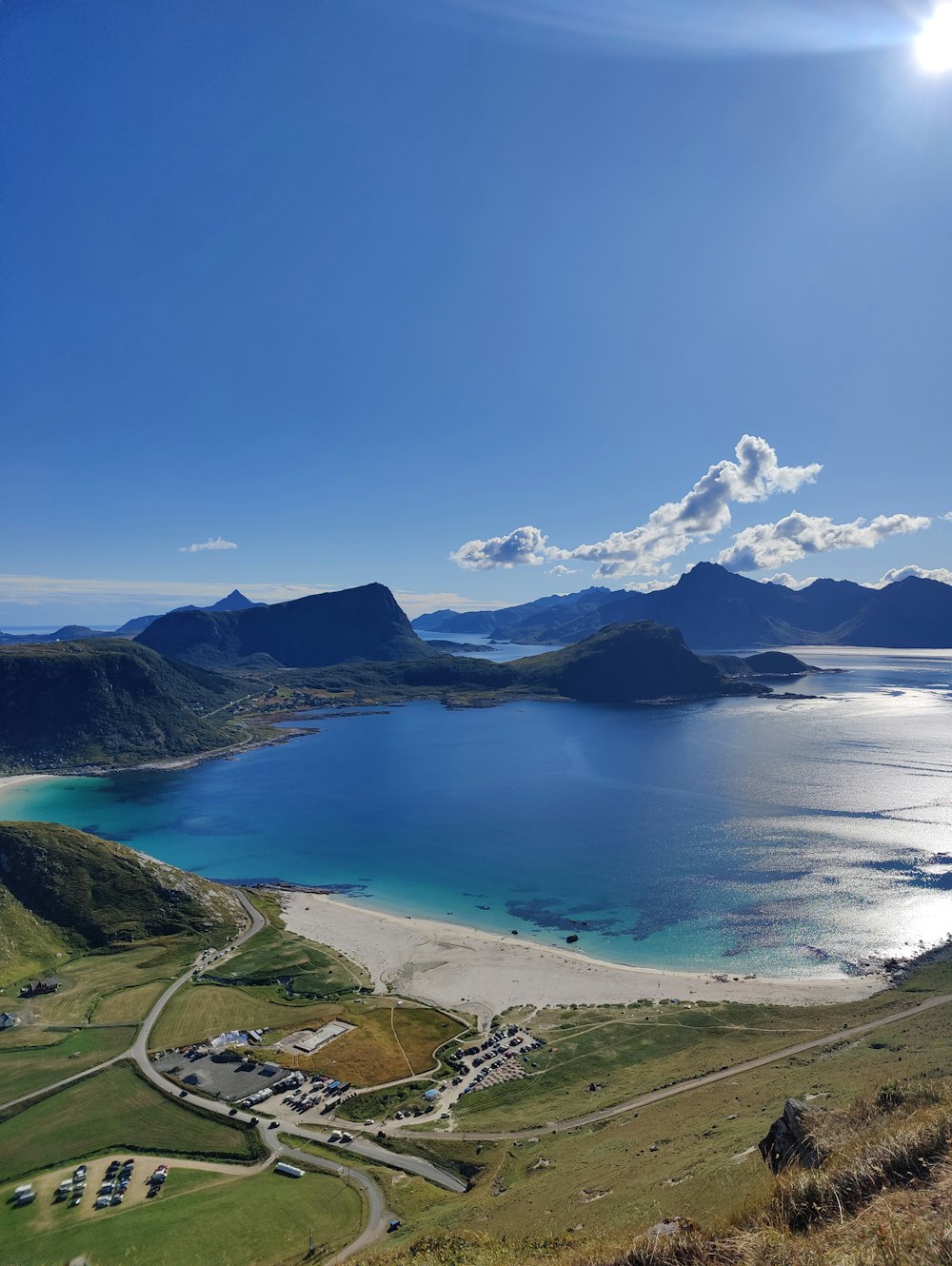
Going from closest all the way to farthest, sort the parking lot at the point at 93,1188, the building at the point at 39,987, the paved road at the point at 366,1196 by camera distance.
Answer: the paved road at the point at 366,1196 < the parking lot at the point at 93,1188 < the building at the point at 39,987

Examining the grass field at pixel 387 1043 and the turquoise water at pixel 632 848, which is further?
the turquoise water at pixel 632 848

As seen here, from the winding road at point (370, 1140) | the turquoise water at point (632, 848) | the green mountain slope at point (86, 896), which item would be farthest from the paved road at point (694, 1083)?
the green mountain slope at point (86, 896)

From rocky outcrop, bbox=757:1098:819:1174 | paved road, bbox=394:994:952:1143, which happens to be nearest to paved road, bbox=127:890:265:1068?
paved road, bbox=394:994:952:1143

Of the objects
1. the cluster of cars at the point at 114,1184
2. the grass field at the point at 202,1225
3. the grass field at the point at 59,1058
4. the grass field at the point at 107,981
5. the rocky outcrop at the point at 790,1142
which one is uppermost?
the rocky outcrop at the point at 790,1142

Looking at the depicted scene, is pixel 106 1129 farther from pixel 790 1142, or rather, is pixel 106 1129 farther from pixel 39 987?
pixel 790 1142

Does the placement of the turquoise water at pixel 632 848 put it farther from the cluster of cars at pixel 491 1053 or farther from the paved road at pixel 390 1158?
the paved road at pixel 390 1158

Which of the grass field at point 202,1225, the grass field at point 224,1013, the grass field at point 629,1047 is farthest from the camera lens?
the grass field at point 224,1013

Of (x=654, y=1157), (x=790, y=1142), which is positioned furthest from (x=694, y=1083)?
(x=790, y=1142)
